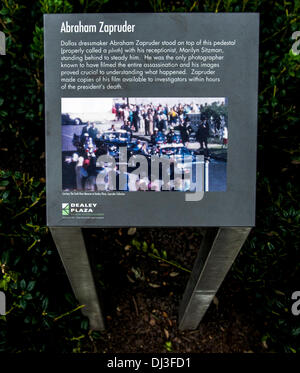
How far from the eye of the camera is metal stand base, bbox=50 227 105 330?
61.9 inches

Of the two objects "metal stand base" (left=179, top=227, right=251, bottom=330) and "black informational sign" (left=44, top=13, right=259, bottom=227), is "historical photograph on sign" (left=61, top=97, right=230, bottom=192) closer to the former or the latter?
"black informational sign" (left=44, top=13, right=259, bottom=227)

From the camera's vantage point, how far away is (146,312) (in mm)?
2795

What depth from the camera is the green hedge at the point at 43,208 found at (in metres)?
2.13

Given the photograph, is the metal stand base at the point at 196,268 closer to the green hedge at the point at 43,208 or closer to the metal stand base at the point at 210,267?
the metal stand base at the point at 210,267

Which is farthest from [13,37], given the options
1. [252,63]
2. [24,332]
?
[24,332]

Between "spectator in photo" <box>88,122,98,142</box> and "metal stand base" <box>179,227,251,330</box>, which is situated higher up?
"spectator in photo" <box>88,122,98,142</box>

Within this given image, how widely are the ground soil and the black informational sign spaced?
4.34 ft

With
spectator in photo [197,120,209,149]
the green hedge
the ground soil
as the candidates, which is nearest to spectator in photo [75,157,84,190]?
spectator in photo [197,120,209,149]

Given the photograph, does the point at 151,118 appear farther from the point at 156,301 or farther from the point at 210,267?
the point at 156,301

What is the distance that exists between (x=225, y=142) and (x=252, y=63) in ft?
1.09

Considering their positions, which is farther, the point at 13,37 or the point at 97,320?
the point at 97,320
